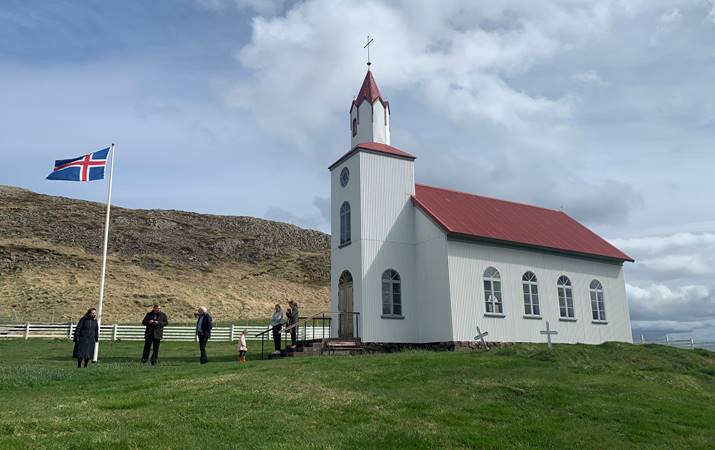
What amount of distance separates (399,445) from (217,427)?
9.20 feet

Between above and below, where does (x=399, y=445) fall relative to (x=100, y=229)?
below

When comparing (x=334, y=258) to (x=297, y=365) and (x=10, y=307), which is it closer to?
(x=297, y=365)

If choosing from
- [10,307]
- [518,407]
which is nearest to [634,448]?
[518,407]

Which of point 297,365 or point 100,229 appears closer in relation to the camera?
point 297,365

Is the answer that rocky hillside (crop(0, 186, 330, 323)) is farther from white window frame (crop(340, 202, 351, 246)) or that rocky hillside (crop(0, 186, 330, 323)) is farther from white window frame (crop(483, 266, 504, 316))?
white window frame (crop(483, 266, 504, 316))

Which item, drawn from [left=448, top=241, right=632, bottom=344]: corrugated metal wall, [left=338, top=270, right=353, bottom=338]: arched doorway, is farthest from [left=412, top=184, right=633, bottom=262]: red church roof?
[left=338, top=270, right=353, bottom=338]: arched doorway

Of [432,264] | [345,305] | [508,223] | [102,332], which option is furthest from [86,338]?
[508,223]

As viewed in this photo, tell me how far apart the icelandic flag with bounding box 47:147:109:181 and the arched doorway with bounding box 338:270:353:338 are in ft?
31.6

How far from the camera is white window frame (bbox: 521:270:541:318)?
997 inches

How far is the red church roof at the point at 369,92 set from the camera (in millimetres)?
26656

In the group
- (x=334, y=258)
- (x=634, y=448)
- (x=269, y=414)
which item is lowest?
(x=634, y=448)

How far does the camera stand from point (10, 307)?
49.8 meters

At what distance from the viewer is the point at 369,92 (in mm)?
26719

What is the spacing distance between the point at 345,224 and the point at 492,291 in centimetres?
638
